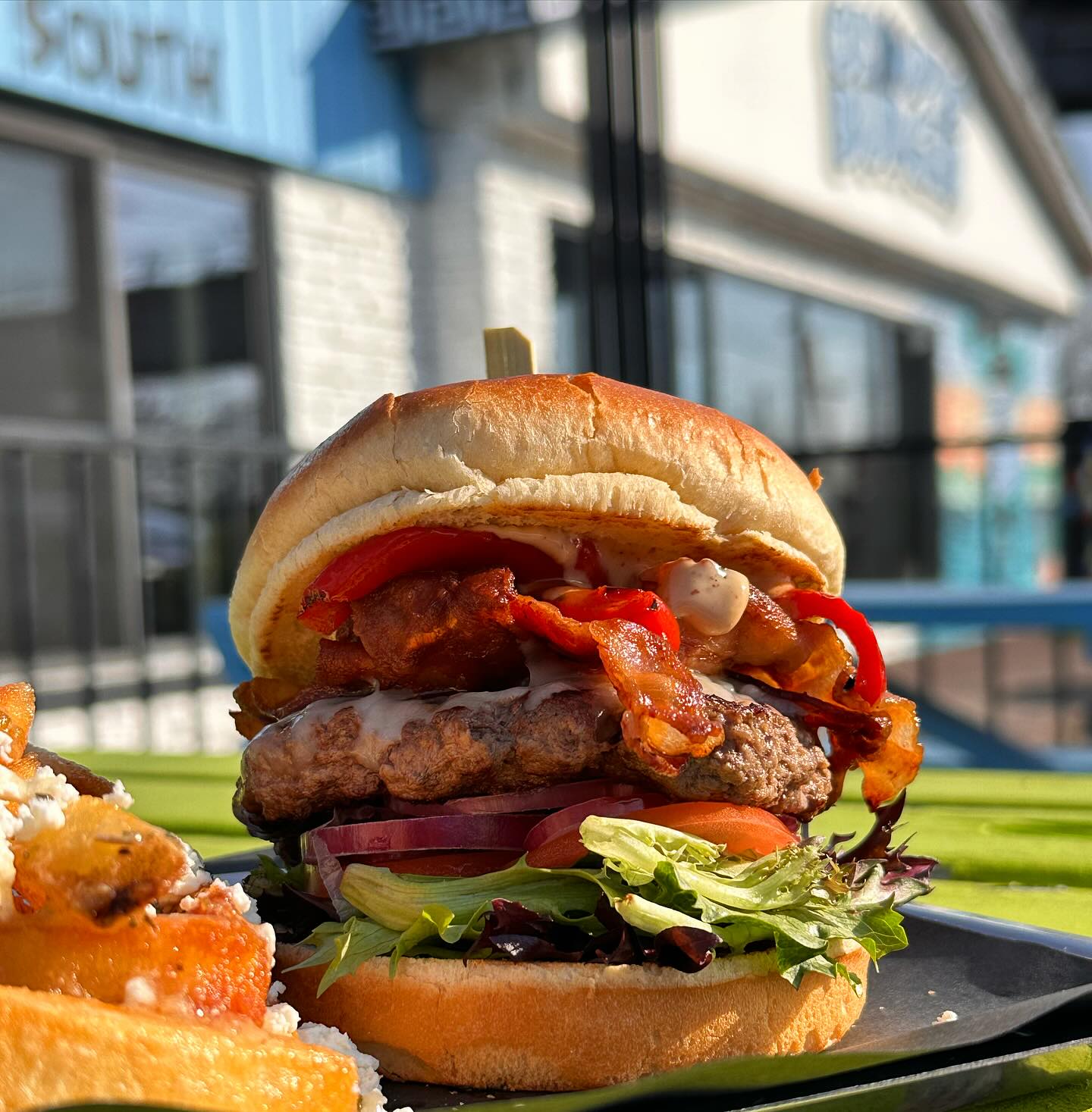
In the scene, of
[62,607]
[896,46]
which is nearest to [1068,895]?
[62,607]

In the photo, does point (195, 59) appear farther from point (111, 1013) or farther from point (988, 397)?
point (988, 397)

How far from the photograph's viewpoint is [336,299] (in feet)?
31.5

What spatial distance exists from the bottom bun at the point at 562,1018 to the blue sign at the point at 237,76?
22.7 ft

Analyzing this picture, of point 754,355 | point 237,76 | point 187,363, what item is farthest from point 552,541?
point 754,355

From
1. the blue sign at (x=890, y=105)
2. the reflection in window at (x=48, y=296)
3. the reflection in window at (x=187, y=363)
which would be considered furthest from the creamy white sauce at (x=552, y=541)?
the blue sign at (x=890, y=105)

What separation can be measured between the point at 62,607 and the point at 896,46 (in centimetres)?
1331

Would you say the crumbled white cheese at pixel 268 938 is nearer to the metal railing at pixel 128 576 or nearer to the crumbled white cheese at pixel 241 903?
the crumbled white cheese at pixel 241 903

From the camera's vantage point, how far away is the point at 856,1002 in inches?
66.6

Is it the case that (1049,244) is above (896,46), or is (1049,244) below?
below

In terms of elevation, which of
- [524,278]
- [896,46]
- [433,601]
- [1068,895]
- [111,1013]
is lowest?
[1068,895]

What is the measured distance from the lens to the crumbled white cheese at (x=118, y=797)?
4.58ft

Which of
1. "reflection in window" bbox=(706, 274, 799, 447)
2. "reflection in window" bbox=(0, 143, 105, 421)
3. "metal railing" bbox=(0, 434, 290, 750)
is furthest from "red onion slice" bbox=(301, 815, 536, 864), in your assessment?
"reflection in window" bbox=(706, 274, 799, 447)

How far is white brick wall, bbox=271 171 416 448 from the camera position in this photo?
30.3ft

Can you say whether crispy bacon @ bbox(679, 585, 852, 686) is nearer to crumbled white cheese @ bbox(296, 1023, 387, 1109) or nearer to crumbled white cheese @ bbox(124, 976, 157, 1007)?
crumbled white cheese @ bbox(296, 1023, 387, 1109)
